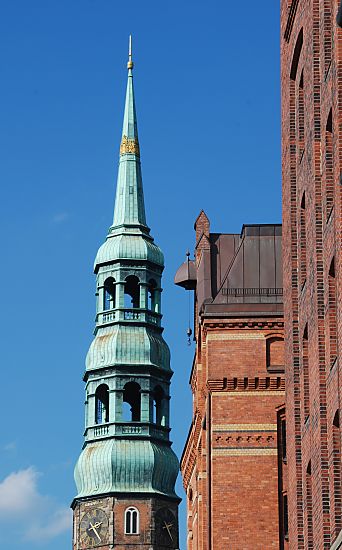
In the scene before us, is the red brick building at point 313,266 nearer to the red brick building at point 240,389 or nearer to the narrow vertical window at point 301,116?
the narrow vertical window at point 301,116

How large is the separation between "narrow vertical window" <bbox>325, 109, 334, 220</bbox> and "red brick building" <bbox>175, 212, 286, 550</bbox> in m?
21.1

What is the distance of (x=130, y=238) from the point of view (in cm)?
11538

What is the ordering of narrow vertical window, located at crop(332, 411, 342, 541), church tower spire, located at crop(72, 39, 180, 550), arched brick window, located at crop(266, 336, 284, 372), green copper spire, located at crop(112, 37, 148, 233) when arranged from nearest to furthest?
narrow vertical window, located at crop(332, 411, 342, 541) → arched brick window, located at crop(266, 336, 284, 372) → church tower spire, located at crop(72, 39, 180, 550) → green copper spire, located at crop(112, 37, 148, 233)

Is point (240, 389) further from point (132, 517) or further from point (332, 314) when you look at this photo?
point (132, 517)

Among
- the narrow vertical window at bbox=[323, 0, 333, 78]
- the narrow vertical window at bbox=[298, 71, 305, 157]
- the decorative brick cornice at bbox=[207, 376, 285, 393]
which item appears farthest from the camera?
the decorative brick cornice at bbox=[207, 376, 285, 393]

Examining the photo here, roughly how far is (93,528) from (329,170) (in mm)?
84802

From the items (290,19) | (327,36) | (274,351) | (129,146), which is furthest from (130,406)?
(327,36)

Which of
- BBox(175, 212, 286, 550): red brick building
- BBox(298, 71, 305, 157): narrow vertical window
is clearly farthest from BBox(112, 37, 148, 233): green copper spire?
BBox(298, 71, 305, 157): narrow vertical window

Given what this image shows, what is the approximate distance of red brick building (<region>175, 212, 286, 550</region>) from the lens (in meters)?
53.2

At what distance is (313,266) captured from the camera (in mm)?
34500

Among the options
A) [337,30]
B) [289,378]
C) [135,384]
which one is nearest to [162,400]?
[135,384]

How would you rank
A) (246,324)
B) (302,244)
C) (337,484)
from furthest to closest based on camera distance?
(246,324)
(302,244)
(337,484)

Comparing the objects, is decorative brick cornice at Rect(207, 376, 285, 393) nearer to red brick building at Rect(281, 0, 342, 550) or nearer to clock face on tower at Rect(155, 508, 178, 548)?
red brick building at Rect(281, 0, 342, 550)

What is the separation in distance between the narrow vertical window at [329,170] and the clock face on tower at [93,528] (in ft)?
271
